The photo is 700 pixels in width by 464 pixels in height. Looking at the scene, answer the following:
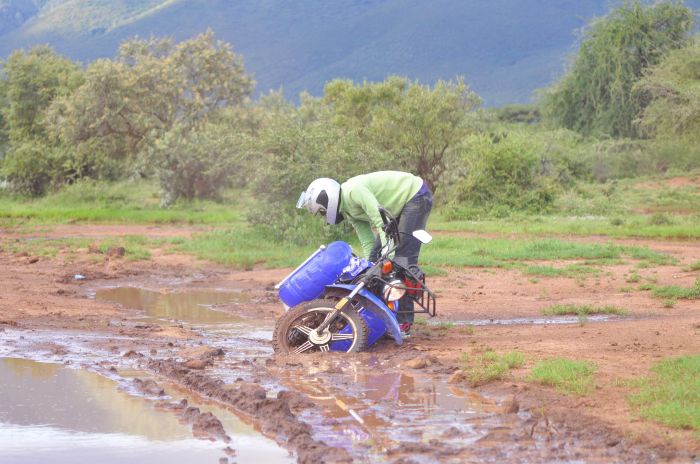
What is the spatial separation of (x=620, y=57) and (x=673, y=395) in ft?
116

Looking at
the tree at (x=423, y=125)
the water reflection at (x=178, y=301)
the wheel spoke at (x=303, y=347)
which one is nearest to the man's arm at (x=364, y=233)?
the wheel spoke at (x=303, y=347)

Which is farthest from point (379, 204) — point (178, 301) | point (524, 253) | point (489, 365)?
point (524, 253)

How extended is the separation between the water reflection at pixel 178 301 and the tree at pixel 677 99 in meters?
16.5

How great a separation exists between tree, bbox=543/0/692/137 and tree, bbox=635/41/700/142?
8356mm

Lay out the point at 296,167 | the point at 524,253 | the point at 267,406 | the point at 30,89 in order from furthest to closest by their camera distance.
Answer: the point at 30,89
the point at 296,167
the point at 524,253
the point at 267,406

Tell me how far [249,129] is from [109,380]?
88.3ft

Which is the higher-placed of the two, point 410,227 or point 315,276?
point 410,227

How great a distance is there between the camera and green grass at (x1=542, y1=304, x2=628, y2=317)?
38.1 feet

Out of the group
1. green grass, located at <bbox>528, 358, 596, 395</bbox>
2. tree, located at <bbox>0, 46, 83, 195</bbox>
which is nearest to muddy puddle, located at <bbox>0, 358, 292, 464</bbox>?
green grass, located at <bbox>528, 358, 596, 395</bbox>

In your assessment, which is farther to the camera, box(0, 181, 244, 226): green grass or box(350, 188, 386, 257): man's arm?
box(0, 181, 244, 226): green grass

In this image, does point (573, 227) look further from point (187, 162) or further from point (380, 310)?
point (380, 310)

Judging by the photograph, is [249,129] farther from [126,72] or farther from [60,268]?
[60,268]

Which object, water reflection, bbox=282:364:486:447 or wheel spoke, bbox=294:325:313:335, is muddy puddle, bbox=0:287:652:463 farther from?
wheel spoke, bbox=294:325:313:335

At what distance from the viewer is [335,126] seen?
21688 millimetres
